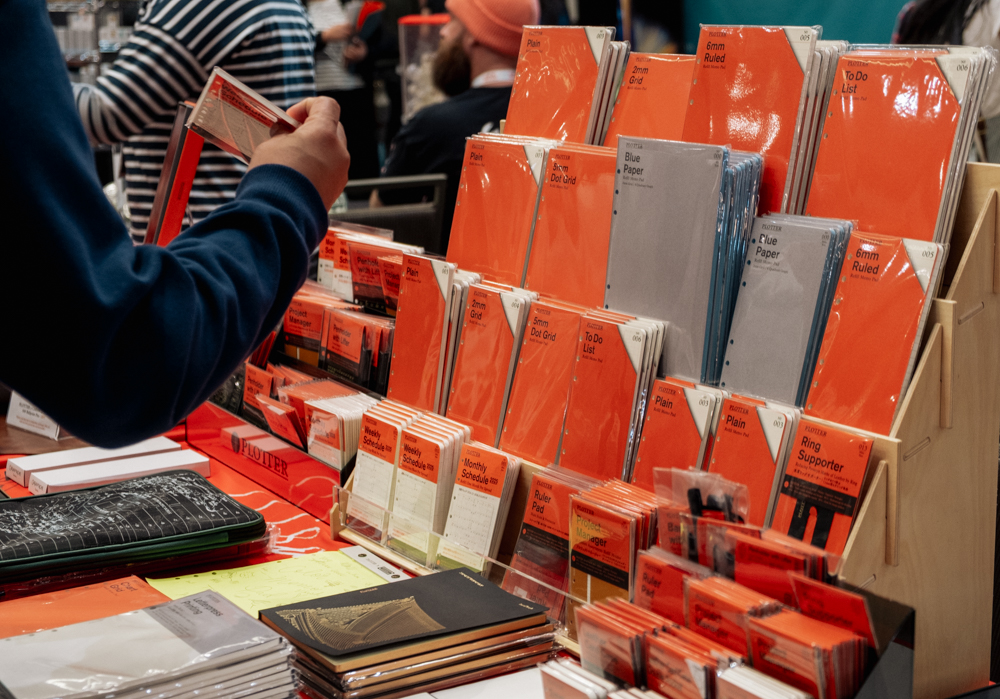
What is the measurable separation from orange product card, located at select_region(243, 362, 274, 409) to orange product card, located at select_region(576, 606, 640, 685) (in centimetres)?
109

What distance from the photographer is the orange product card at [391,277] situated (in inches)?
72.8

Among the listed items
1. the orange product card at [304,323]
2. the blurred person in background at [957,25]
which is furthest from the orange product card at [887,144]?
the blurred person in background at [957,25]

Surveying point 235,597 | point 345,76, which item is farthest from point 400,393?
point 345,76

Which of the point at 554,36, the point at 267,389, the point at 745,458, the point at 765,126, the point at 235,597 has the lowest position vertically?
the point at 235,597

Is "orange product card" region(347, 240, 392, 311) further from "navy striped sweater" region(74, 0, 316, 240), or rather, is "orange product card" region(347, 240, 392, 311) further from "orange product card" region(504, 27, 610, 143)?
"navy striped sweater" region(74, 0, 316, 240)

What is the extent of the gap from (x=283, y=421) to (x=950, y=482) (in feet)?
3.96

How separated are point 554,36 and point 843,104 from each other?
61 cm

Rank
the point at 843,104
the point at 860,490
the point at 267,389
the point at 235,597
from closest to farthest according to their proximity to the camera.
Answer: the point at 860,490
the point at 843,104
the point at 235,597
the point at 267,389

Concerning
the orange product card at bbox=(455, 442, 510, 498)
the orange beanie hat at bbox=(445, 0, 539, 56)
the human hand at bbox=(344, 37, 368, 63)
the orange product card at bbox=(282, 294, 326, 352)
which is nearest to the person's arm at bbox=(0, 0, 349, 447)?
the orange product card at bbox=(455, 442, 510, 498)

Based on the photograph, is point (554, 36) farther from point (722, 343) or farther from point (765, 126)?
point (722, 343)

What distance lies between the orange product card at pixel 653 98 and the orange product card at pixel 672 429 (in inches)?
17.5

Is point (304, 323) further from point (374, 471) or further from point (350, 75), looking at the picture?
point (350, 75)

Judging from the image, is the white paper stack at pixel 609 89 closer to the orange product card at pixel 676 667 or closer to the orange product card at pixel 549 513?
the orange product card at pixel 549 513

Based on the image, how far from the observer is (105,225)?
813mm
